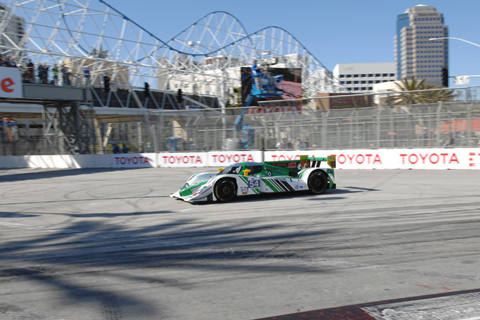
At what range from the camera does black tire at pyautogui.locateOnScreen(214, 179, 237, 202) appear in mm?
10914

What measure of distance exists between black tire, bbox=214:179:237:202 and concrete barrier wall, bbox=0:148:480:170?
38.0ft

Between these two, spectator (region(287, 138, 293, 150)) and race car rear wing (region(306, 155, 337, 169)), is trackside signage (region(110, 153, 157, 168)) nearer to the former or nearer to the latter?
spectator (region(287, 138, 293, 150))

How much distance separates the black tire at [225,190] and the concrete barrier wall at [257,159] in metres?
11.6

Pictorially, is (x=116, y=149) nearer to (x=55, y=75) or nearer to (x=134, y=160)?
(x=134, y=160)

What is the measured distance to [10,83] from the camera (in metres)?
24.2

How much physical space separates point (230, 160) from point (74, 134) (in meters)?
13.1

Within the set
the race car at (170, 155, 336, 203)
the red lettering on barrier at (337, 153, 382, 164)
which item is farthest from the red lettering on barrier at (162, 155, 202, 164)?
the race car at (170, 155, 336, 203)

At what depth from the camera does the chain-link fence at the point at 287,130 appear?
19.3m

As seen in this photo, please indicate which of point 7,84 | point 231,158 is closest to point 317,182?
point 231,158

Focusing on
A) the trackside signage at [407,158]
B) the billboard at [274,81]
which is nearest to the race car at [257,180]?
the trackside signage at [407,158]

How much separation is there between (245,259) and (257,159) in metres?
17.7

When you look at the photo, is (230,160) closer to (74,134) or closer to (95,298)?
(74,134)

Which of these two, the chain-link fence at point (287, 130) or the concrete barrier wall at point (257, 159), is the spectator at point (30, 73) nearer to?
the chain-link fence at point (287, 130)

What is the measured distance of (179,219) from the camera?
908 centimetres
